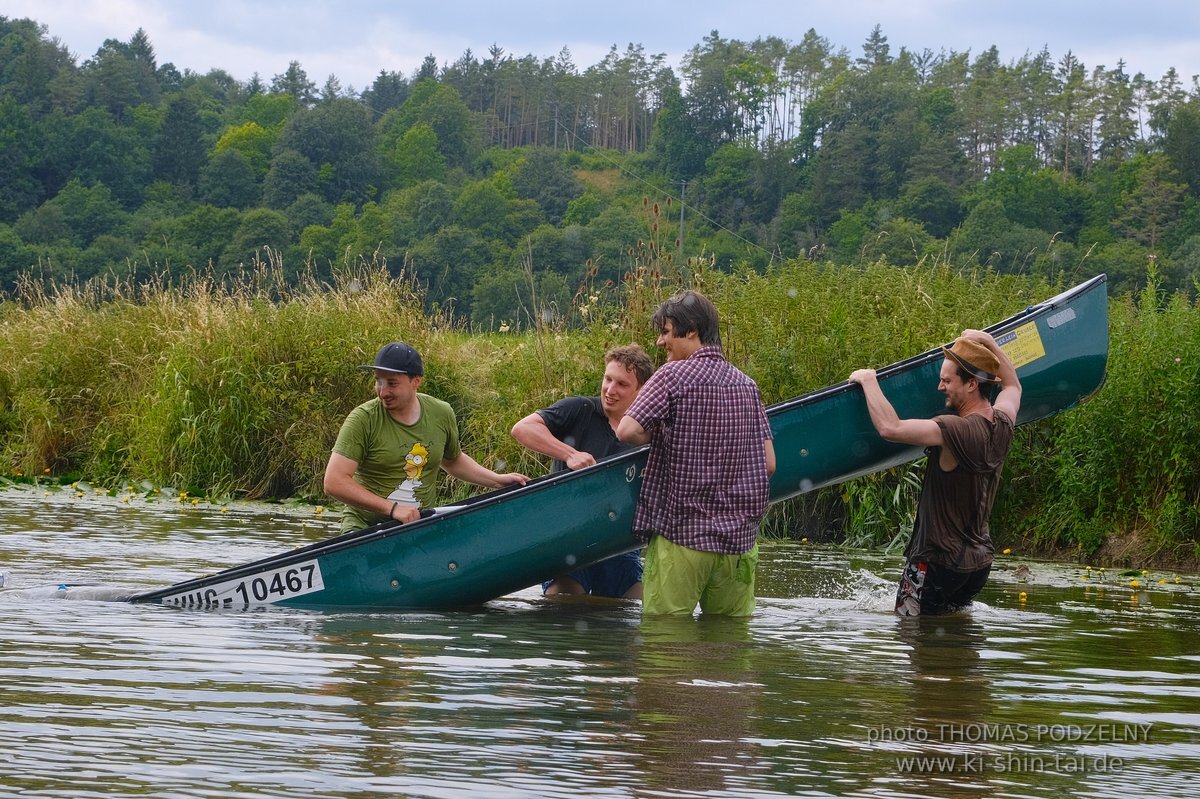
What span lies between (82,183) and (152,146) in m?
7.51

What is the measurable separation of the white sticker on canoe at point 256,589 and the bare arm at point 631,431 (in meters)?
1.90

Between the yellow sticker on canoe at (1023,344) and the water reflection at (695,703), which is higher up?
the yellow sticker on canoe at (1023,344)

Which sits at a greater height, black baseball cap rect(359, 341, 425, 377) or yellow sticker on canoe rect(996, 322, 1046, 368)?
yellow sticker on canoe rect(996, 322, 1046, 368)

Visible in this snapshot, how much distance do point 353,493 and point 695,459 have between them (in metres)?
1.77

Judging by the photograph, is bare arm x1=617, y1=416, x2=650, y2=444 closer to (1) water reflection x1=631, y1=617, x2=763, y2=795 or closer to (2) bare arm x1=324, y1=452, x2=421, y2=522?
(1) water reflection x1=631, y1=617, x2=763, y2=795

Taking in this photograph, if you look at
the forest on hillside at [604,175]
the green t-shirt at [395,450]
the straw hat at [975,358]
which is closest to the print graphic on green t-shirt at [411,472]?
the green t-shirt at [395,450]

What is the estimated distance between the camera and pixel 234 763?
422 cm

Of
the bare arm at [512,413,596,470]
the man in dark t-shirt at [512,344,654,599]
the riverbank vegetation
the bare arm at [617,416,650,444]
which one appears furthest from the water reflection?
the riverbank vegetation

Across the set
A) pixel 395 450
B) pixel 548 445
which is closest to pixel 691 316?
pixel 548 445

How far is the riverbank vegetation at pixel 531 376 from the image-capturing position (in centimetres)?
1048

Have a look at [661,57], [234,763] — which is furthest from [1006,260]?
[661,57]

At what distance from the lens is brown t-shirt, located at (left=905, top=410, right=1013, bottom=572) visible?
272 inches

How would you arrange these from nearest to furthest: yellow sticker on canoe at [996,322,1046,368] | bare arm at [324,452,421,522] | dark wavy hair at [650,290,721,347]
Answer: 1. dark wavy hair at [650,290,721,347]
2. bare arm at [324,452,421,522]
3. yellow sticker on canoe at [996,322,1046,368]

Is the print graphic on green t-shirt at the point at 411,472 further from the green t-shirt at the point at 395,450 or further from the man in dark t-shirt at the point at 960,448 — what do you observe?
the man in dark t-shirt at the point at 960,448
